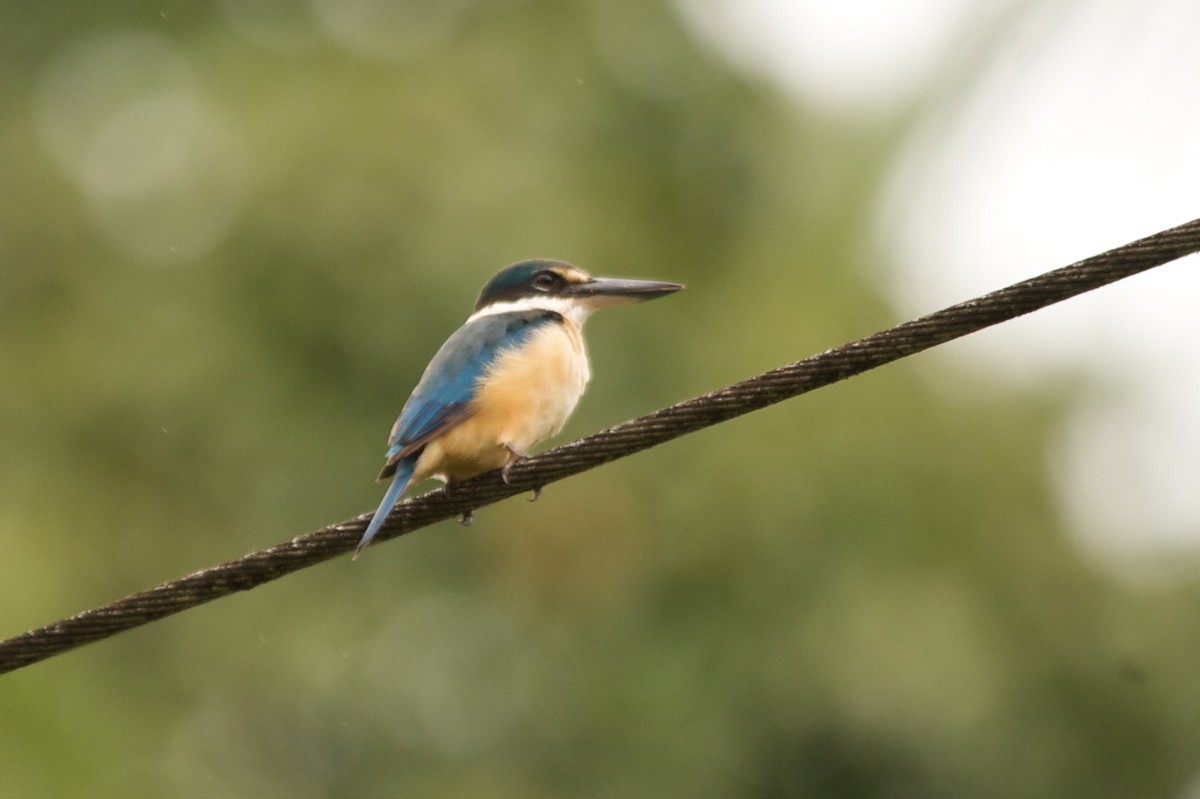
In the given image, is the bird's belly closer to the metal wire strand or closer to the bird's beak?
the bird's beak

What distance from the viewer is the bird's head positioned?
16.6ft

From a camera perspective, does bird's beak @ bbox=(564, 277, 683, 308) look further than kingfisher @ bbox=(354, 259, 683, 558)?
Yes

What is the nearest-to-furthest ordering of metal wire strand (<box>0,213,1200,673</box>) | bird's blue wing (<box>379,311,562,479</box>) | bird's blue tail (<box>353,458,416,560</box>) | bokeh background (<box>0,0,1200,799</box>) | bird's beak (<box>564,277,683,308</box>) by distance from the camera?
metal wire strand (<box>0,213,1200,673</box>) < bird's blue tail (<box>353,458,416,560</box>) < bird's blue wing (<box>379,311,562,479</box>) < bird's beak (<box>564,277,683,308</box>) < bokeh background (<box>0,0,1200,799</box>)

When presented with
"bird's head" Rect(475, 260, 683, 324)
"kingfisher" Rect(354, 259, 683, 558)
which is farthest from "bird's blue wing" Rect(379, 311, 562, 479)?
"bird's head" Rect(475, 260, 683, 324)

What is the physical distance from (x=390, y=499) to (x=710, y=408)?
39.3 inches

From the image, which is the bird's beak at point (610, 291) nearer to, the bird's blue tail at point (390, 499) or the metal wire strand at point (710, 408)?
the bird's blue tail at point (390, 499)

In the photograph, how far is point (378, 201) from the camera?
9492 millimetres

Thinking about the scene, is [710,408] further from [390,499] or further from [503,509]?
[503,509]

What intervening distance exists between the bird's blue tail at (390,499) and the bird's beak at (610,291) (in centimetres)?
115

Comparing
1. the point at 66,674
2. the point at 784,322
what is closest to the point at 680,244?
the point at 784,322

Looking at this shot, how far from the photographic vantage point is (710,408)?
315 cm

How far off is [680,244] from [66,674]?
5.34 metres

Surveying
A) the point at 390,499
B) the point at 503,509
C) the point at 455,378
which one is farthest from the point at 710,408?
the point at 503,509

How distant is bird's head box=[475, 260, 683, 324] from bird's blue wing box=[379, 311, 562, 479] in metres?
0.27
